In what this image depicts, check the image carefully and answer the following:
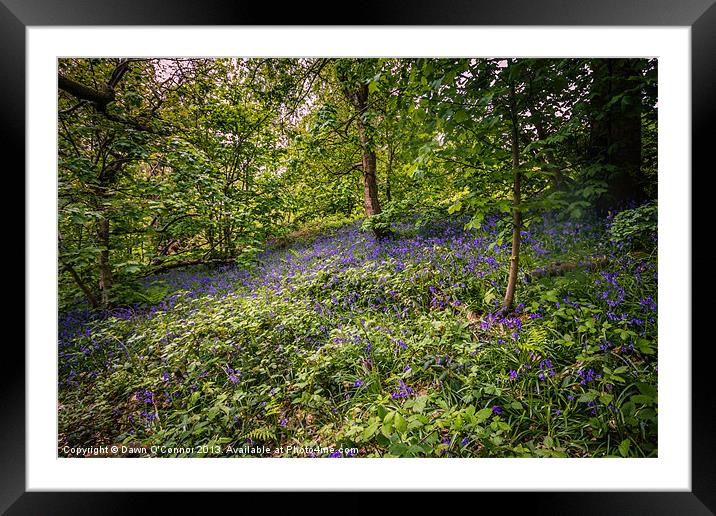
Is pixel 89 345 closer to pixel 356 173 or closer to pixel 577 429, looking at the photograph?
pixel 356 173

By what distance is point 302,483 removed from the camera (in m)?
1.35

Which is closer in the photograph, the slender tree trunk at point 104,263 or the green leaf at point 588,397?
the green leaf at point 588,397

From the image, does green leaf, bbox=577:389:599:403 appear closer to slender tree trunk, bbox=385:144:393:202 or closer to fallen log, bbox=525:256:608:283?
fallen log, bbox=525:256:608:283

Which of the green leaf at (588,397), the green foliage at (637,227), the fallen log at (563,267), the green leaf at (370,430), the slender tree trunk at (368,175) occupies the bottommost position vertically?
the green leaf at (370,430)

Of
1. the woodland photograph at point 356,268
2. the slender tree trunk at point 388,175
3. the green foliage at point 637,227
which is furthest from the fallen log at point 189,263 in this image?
the green foliage at point 637,227

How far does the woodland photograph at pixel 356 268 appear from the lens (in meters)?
1.53

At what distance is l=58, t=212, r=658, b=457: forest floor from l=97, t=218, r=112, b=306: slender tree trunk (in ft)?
0.73

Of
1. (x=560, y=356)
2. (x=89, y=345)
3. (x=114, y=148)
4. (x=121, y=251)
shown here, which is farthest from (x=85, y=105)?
(x=560, y=356)

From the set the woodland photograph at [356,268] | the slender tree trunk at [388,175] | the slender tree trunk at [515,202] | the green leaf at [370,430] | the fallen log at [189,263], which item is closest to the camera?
the green leaf at [370,430]
